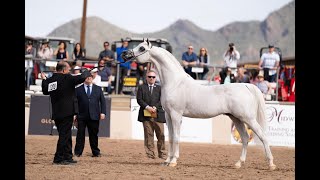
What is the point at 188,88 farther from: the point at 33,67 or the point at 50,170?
the point at 33,67

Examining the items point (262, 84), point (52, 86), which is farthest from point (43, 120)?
point (52, 86)

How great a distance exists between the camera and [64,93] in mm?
11742

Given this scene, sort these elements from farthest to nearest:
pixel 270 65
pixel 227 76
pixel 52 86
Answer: pixel 270 65 < pixel 227 76 < pixel 52 86

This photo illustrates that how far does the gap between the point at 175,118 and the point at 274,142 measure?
8432 millimetres

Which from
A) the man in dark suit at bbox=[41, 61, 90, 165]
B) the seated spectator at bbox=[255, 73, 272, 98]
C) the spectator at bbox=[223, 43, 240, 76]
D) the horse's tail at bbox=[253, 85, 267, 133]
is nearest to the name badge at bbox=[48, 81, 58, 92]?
the man in dark suit at bbox=[41, 61, 90, 165]

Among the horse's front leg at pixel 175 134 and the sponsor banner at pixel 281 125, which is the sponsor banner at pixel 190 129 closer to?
the sponsor banner at pixel 281 125

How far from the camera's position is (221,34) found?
294ft

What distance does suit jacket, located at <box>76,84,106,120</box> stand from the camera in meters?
14.0

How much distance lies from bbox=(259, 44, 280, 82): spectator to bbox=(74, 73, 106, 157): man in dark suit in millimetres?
9102

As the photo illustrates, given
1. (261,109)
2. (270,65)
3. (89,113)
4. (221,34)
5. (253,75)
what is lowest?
(89,113)

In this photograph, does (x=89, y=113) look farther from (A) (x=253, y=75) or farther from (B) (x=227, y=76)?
(A) (x=253, y=75)

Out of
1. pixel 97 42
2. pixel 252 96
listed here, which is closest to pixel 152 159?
pixel 252 96

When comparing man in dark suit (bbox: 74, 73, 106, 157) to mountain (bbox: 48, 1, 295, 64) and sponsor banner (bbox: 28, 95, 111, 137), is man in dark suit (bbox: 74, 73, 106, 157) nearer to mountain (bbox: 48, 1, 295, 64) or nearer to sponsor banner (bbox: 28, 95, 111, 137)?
sponsor banner (bbox: 28, 95, 111, 137)

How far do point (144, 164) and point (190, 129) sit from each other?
7184mm
